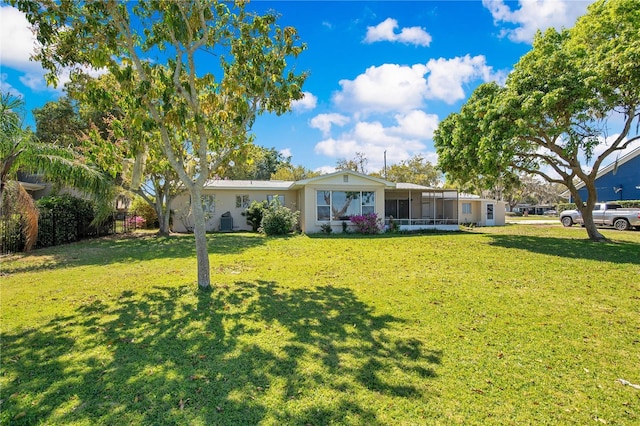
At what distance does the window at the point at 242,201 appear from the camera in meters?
20.9

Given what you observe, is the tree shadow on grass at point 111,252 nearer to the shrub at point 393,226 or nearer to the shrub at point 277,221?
the shrub at point 277,221

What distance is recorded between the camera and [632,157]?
84.1 feet

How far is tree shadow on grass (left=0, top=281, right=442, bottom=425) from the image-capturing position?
271cm

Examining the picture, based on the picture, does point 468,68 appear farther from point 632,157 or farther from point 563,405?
point 632,157

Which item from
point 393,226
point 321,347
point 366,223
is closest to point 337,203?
point 366,223

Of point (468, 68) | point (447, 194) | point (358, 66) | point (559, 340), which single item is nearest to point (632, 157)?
point (447, 194)

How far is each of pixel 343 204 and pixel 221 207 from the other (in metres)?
8.01

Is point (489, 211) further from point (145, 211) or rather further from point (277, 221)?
point (145, 211)

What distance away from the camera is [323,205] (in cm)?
1767

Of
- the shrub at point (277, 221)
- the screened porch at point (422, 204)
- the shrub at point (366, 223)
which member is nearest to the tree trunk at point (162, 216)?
the shrub at point (277, 221)

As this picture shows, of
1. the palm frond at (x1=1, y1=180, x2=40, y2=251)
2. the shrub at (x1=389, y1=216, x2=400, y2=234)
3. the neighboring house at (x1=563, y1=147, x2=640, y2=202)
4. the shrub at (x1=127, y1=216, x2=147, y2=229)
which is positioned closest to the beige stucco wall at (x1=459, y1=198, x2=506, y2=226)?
the neighboring house at (x1=563, y1=147, x2=640, y2=202)

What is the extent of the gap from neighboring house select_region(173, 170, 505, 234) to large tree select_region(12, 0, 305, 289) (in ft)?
32.4

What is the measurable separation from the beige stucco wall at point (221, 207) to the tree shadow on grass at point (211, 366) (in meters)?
15.2

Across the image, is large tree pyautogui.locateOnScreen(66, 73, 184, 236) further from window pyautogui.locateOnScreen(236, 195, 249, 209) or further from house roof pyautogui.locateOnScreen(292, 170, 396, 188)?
window pyautogui.locateOnScreen(236, 195, 249, 209)
